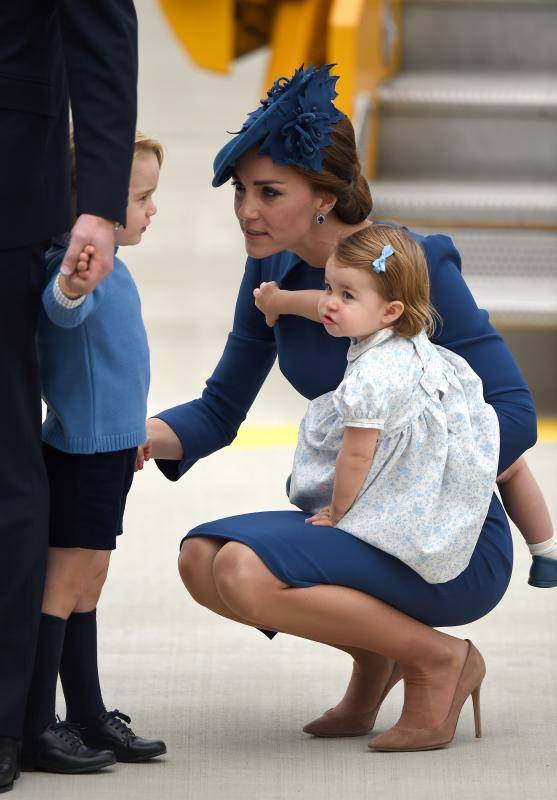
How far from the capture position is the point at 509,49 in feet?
19.1

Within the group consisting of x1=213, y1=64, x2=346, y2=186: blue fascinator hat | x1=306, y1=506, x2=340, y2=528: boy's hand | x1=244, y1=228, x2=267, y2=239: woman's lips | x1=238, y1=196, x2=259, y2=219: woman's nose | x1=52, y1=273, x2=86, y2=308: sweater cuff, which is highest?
x1=213, y1=64, x2=346, y2=186: blue fascinator hat

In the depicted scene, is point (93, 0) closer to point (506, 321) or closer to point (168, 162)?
point (506, 321)

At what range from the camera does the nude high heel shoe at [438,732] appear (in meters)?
2.22

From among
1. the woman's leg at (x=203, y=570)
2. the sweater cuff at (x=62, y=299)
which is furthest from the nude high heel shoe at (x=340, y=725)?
the sweater cuff at (x=62, y=299)

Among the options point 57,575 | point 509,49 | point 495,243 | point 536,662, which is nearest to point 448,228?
point 495,243

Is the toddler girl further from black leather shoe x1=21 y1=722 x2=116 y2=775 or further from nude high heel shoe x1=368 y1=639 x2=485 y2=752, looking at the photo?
black leather shoe x1=21 y1=722 x2=116 y2=775

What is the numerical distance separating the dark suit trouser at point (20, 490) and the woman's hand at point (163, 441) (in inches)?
15.6

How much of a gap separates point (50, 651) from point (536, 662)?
1.03m

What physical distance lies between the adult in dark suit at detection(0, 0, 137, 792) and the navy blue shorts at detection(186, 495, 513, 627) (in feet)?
1.04

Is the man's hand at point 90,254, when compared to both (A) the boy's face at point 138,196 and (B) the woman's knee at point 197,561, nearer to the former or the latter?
(A) the boy's face at point 138,196

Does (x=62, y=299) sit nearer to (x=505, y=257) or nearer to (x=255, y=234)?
(x=255, y=234)

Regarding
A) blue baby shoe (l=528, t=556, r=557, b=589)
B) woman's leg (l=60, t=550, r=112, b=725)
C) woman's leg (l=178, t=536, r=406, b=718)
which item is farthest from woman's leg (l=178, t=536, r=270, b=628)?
blue baby shoe (l=528, t=556, r=557, b=589)

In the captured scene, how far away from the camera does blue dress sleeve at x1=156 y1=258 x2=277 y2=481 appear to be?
2490mm

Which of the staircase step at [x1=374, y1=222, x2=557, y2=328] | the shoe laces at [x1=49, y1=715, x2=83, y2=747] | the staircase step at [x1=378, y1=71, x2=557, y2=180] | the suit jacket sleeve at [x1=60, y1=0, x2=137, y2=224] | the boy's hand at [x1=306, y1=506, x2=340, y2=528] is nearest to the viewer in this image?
the suit jacket sleeve at [x1=60, y1=0, x2=137, y2=224]
